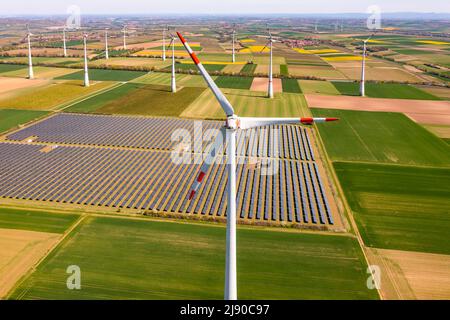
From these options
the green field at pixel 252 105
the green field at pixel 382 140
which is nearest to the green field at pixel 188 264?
the green field at pixel 382 140

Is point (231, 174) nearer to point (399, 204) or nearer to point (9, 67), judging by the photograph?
point (399, 204)

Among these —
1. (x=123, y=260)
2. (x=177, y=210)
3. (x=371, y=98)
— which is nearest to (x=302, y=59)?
(x=371, y=98)

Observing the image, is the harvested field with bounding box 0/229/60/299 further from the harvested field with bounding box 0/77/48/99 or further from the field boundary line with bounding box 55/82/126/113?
the harvested field with bounding box 0/77/48/99

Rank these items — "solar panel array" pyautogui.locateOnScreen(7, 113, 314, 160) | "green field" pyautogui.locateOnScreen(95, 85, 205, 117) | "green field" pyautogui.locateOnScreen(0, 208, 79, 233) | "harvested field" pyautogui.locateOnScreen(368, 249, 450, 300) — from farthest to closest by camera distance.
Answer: "green field" pyautogui.locateOnScreen(95, 85, 205, 117)
"solar panel array" pyautogui.locateOnScreen(7, 113, 314, 160)
"green field" pyautogui.locateOnScreen(0, 208, 79, 233)
"harvested field" pyautogui.locateOnScreen(368, 249, 450, 300)

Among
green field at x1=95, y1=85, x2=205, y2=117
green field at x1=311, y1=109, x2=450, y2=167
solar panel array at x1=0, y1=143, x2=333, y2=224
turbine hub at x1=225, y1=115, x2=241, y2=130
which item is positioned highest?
turbine hub at x1=225, y1=115, x2=241, y2=130

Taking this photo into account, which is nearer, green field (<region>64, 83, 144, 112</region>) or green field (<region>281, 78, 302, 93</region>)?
green field (<region>64, 83, 144, 112</region>)

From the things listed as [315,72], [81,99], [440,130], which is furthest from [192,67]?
[440,130]

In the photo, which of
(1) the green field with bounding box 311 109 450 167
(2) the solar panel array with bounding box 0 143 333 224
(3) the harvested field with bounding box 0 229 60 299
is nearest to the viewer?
(3) the harvested field with bounding box 0 229 60 299

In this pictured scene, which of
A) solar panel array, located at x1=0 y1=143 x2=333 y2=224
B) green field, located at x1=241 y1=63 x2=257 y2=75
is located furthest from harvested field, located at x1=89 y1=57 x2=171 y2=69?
solar panel array, located at x1=0 y1=143 x2=333 y2=224
